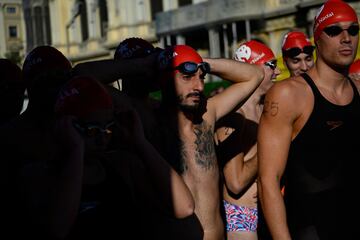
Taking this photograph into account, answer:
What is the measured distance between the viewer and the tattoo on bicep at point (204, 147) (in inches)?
167

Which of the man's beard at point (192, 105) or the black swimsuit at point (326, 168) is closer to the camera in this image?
the black swimsuit at point (326, 168)

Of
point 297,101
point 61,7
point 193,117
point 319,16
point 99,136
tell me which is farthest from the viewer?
point 61,7

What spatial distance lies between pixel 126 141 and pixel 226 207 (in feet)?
6.69

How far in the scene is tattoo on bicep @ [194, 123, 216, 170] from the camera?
13.9 feet

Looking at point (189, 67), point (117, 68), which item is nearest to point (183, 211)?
point (189, 67)

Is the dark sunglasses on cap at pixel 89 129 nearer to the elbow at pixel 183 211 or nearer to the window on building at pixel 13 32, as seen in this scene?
the elbow at pixel 183 211

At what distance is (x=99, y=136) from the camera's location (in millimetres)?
2992

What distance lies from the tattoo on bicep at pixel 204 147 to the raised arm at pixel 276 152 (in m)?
0.53

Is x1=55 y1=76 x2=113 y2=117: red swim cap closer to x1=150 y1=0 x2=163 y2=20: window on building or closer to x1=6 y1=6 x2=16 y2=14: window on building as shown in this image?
x1=150 y1=0 x2=163 y2=20: window on building

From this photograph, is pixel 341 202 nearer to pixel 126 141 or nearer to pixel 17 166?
pixel 126 141

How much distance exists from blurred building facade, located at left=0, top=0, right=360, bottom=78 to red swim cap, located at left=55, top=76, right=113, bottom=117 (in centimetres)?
2073

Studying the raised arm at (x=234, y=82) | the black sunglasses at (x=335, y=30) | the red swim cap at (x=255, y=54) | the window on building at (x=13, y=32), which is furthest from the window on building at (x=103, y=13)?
the black sunglasses at (x=335, y=30)

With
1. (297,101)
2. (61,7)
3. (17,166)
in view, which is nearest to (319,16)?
(297,101)

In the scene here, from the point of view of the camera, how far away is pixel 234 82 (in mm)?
4691
